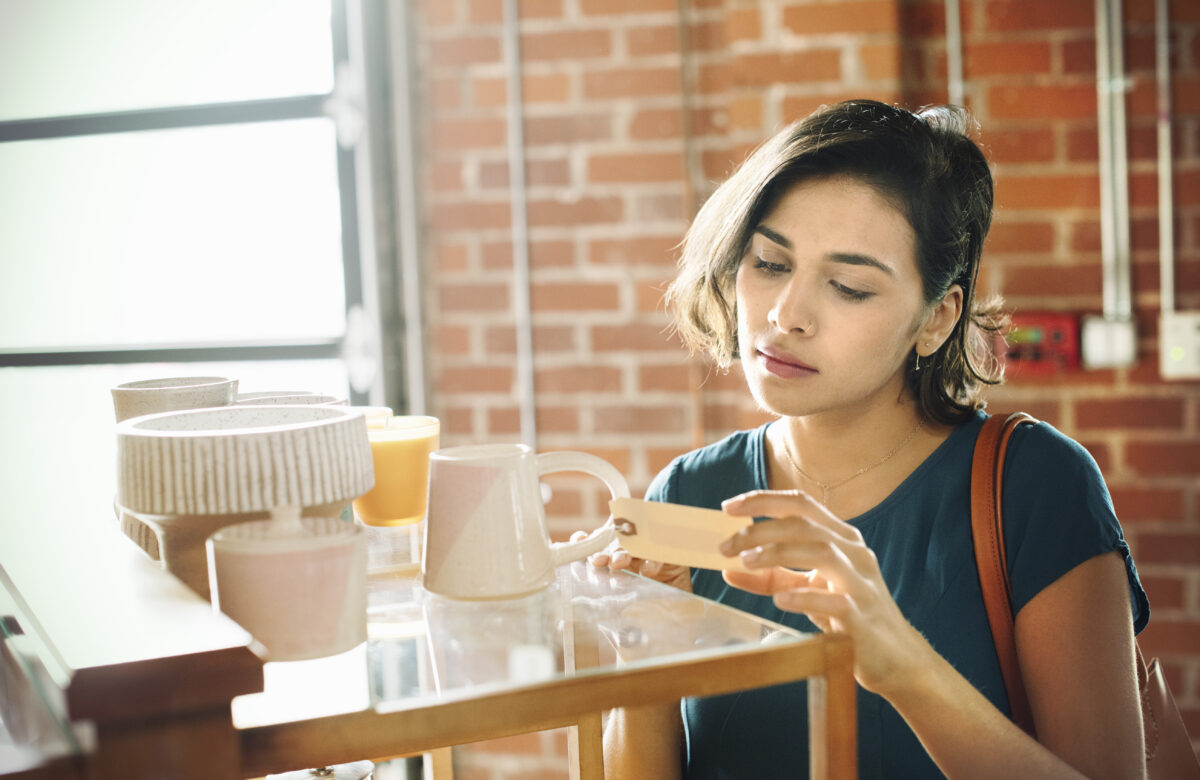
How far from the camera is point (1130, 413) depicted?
1690 mm

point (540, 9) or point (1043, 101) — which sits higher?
point (540, 9)

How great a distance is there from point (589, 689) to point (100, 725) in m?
0.25

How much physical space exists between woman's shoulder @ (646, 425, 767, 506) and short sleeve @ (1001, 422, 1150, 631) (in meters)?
0.30

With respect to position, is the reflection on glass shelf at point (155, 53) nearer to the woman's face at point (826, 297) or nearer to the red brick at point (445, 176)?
the red brick at point (445, 176)

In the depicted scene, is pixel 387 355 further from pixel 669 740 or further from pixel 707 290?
pixel 669 740

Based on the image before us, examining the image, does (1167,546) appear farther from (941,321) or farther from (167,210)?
(167,210)

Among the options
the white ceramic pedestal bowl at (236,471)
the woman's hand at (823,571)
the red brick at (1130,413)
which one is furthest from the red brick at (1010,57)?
the white ceramic pedestal bowl at (236,471)

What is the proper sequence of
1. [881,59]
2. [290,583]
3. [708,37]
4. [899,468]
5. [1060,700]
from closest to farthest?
[290,583]
[1060,700]
[899,468]
[881,59]
[708,37]

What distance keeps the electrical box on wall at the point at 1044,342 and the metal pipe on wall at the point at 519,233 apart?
83 cm

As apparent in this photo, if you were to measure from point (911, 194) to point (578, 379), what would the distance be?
85 centimetres

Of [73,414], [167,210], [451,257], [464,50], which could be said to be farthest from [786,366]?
[73,414]

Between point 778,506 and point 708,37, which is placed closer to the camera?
point 778,506

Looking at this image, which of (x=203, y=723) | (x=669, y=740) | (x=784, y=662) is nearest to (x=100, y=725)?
(x=203, y=723)

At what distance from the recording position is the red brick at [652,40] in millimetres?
1760
